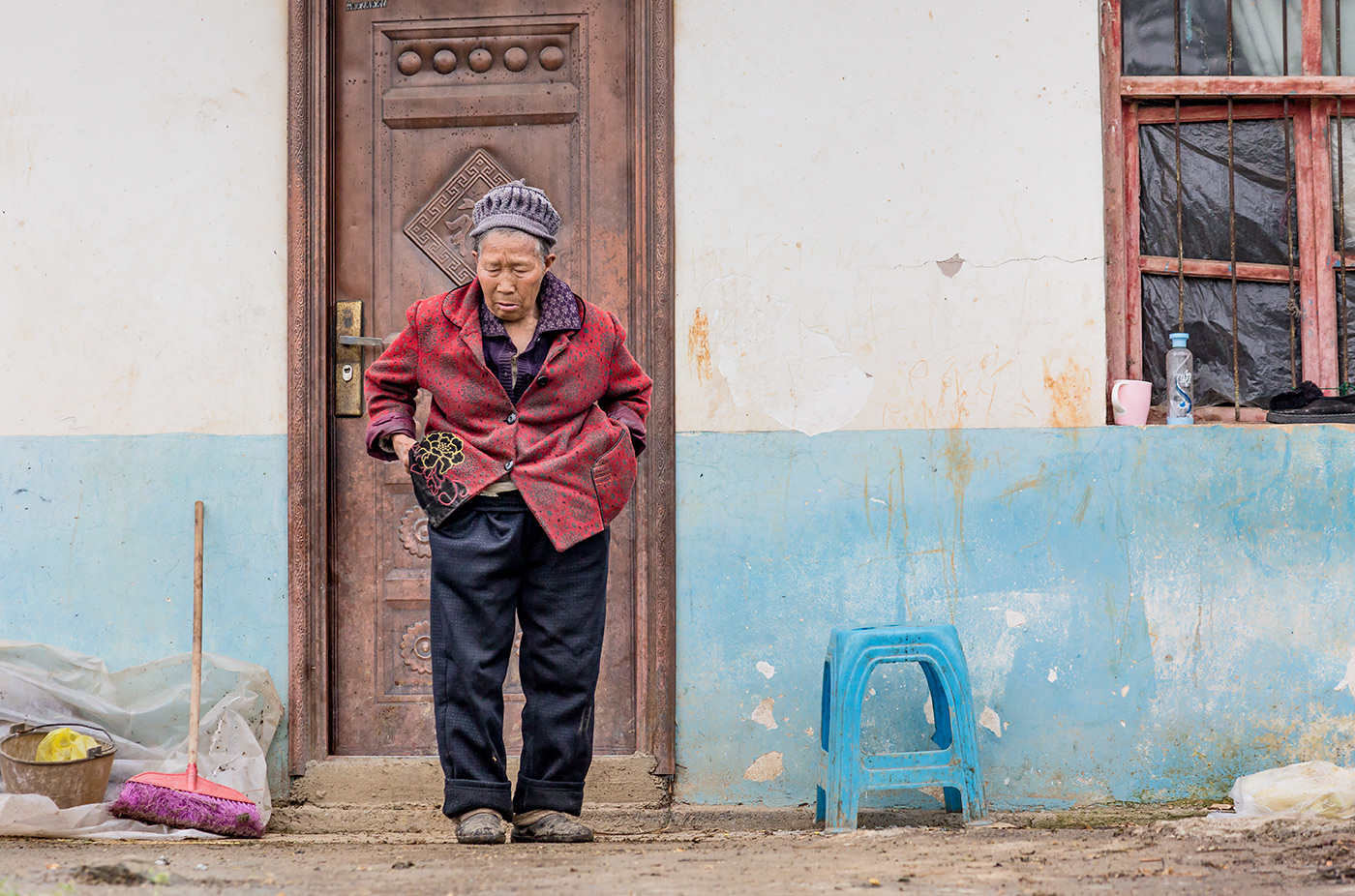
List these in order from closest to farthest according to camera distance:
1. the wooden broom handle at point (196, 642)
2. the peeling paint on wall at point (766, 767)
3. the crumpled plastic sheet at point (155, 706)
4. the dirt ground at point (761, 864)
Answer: the dirt ground at point (761, 864) → the wooden broom handle at point (196, 642) → the crumpled plastic sheet at point (155, 706) → the peeling paint on wall at point (766, 767)

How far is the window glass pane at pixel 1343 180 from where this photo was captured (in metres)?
3.59

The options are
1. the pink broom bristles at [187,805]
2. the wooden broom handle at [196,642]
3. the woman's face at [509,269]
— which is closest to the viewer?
the woman's face at [509,269]

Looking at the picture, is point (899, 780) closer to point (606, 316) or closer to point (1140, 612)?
point (1140, 612)

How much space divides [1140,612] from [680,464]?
1475mm

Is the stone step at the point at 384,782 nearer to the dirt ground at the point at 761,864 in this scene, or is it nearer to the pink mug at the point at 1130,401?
the dirt ground at the point at 761,864

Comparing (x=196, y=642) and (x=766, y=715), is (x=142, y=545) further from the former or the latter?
(x=766, y=715)

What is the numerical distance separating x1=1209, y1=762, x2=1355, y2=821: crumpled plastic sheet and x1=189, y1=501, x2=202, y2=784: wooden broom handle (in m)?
2.85

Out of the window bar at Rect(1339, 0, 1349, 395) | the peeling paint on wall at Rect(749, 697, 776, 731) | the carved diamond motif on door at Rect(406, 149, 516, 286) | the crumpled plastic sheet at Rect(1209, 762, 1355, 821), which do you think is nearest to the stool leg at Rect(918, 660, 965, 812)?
the peeling paint on wall at Rect(749, 697, 776, 731)

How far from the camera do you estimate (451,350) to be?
2.71 m

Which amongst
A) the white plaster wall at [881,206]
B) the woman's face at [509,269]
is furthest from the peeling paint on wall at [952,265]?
the woman's face at [509,269]

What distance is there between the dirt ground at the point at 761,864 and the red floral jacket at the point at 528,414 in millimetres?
777

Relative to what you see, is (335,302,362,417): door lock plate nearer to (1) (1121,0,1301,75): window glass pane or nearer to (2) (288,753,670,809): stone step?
(2) (288,753,670,809): stone step

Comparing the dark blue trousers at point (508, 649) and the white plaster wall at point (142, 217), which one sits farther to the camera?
the white plaster wall at point (142, 217)

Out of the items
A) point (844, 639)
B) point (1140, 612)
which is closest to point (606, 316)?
point (844, 639)
